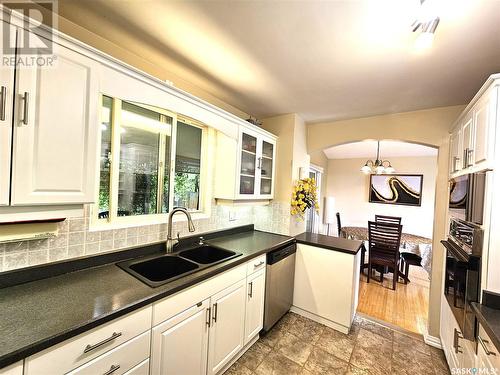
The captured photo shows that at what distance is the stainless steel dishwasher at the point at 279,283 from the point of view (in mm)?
2068

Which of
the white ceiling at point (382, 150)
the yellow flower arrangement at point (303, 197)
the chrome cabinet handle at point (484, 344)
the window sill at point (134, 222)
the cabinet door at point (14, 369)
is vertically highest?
the white ceiling at point (382, 150)

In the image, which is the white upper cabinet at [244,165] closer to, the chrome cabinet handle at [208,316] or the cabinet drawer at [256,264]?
the cabinet drawer at [256,264]

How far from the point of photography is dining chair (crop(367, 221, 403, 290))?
3.29 metres

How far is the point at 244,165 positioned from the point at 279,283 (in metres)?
1.31

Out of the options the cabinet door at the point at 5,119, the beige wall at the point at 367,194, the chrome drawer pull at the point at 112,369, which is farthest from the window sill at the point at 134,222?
the beige wall at the point at 367,194

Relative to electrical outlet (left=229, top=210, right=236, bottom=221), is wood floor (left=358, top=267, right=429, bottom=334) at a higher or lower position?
lower

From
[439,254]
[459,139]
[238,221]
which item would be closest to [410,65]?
[459,139]

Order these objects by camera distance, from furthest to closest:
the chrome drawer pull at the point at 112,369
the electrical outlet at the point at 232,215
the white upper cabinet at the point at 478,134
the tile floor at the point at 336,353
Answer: the electrical outlet at the point at 232,215
the tile floor at the point at 336,353
the white upper cabinet at the point at 478,134
the chrome drawer pull at the point at 112,369

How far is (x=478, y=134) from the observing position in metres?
1.40

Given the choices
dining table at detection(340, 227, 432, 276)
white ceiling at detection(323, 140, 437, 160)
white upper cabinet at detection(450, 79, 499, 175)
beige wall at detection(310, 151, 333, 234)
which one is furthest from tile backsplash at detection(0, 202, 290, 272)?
white ceiling at detection(323, 140, 437, 160)

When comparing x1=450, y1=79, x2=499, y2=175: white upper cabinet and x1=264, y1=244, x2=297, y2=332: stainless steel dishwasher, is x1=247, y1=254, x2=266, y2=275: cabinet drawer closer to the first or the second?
x1=264, y1=244, x2=297, y2=332: stainless steel dishwasher

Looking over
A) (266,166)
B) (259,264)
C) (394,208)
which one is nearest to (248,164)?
(266,166)

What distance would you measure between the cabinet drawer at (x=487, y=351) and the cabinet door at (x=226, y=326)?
142 centimetres

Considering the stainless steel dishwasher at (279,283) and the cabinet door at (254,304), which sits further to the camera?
the stainless steel dishwasher at (279,283)
